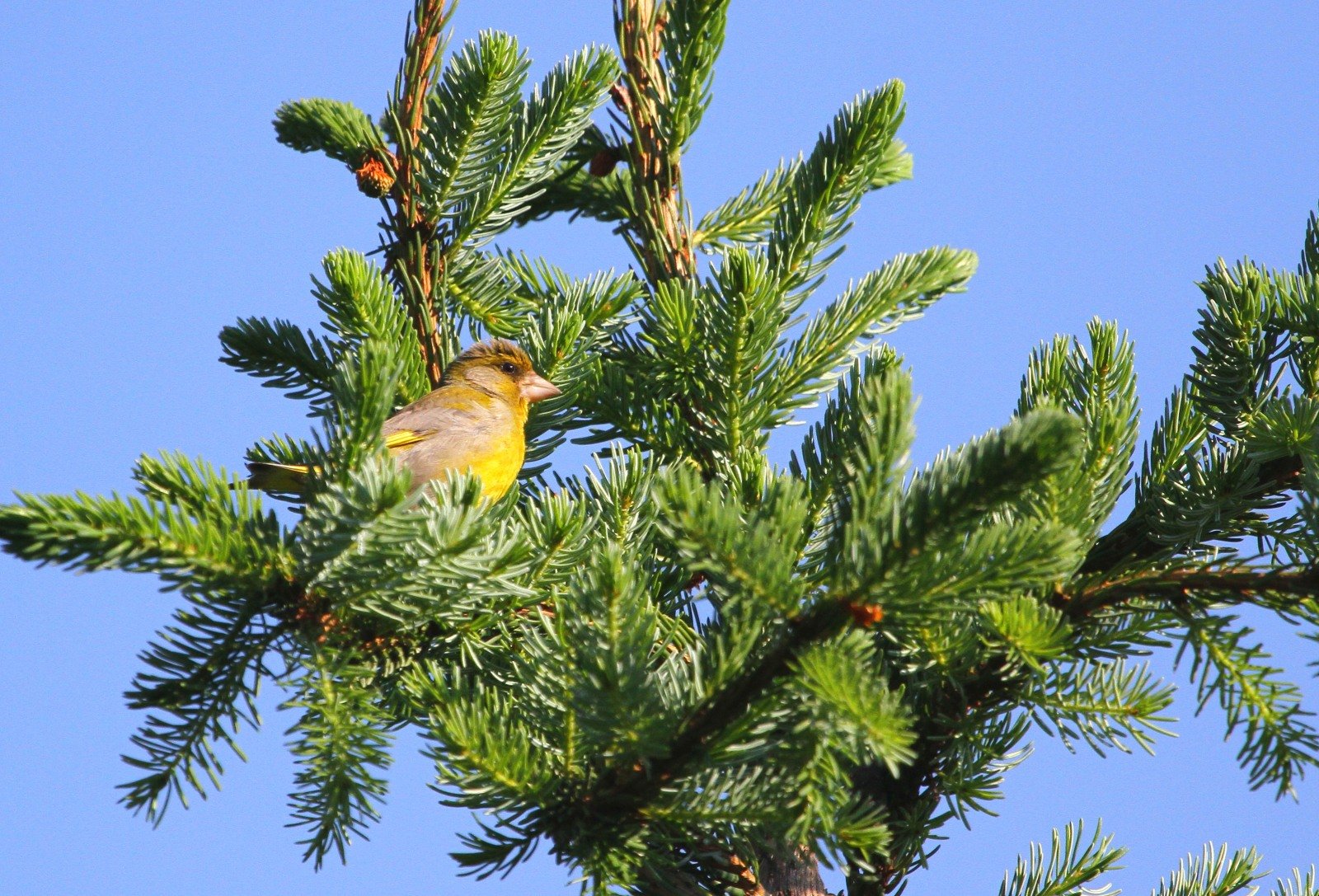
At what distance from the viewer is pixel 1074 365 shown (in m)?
2.37

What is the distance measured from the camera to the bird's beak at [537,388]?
2846 mm

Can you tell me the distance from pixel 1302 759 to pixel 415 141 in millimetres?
2319

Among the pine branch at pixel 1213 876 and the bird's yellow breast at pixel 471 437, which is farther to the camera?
the bird's yellow breast at pixel 471 437

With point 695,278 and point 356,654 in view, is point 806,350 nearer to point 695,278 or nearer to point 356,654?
point 695,278

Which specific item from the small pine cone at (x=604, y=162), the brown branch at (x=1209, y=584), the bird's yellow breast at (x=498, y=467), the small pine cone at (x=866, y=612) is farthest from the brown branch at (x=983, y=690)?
the small pine cone at (x=604, y=162)

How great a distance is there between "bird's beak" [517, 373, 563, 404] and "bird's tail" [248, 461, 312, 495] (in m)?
0.60

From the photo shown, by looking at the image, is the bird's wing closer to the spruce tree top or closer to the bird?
the bird

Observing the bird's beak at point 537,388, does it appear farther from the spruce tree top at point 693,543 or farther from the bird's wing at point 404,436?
the bird's wing at point 404,436

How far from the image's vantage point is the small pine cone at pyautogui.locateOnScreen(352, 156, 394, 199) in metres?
2.96

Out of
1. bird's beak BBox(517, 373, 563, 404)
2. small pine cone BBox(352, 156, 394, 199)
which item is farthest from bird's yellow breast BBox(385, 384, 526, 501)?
small pine cone BBox(352, 156, 394, 199)

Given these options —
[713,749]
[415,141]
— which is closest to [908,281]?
[415,141]

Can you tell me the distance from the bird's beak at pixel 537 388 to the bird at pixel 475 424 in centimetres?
20

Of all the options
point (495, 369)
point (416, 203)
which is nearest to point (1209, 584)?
point (416, 203)

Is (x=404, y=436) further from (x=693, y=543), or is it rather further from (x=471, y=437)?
(x=693, y=543)
